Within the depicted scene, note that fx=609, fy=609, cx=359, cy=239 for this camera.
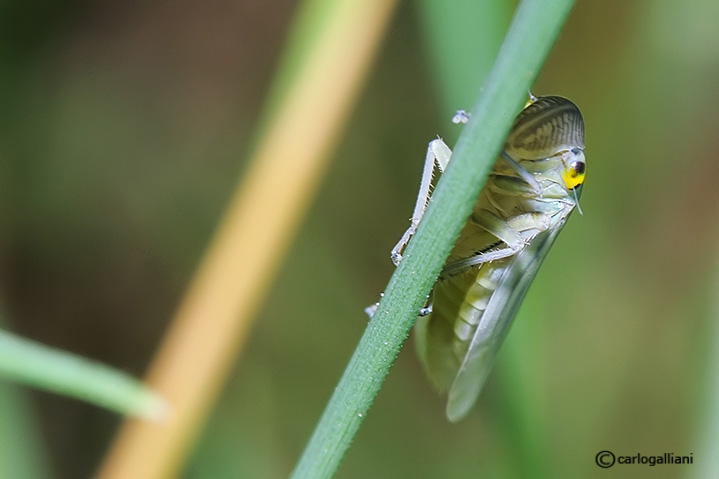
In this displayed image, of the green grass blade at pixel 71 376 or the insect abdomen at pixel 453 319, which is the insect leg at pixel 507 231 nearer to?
the insect abdomen at pixel 453 319

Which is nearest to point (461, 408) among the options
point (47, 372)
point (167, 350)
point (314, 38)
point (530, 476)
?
point (530, 476)

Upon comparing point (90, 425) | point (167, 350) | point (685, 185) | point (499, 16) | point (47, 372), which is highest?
point (685, 185)

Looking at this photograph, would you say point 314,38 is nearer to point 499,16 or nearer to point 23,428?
point 499,16

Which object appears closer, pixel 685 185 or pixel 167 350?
pixel 167 350

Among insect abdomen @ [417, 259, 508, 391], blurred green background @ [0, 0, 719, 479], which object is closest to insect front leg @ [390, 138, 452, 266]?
insect abdomen @ [417, 259, 508, 391]

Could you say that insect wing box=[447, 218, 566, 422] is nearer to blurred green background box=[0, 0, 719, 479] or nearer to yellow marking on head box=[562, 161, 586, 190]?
yellow marking on head box=[562, 161, 586, 190]
